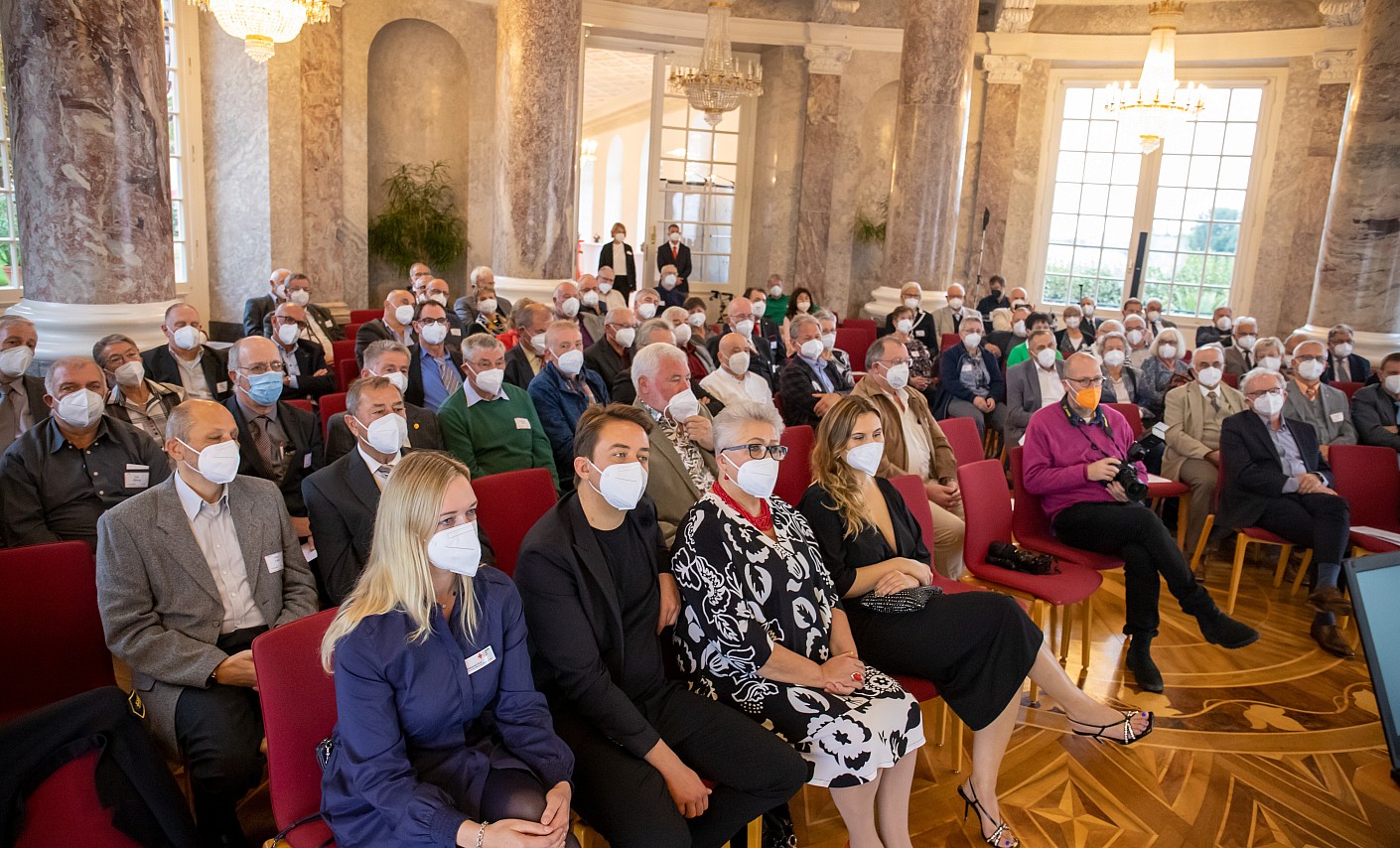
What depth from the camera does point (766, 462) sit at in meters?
3.01

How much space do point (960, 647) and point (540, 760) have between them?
148 centimetres

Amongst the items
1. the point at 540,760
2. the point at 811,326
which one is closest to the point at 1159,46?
the point at 811,326

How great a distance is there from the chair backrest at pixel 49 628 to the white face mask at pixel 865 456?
2313 mm

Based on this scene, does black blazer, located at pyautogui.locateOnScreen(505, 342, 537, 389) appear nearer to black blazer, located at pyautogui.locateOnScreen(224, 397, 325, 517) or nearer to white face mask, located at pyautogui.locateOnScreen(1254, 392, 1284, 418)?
black blazer, located at pyautogui.locateOnScreen(224, 397, 325, 517)

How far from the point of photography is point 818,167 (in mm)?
12320

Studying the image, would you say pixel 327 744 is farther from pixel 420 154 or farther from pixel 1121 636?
pixel 420 154

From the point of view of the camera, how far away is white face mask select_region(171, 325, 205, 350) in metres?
4.97

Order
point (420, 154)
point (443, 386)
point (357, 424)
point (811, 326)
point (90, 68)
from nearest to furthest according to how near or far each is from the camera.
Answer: point (357, 424) < point (90, 68) < point (443, 386) < point (811, 326) < point (420, 154)

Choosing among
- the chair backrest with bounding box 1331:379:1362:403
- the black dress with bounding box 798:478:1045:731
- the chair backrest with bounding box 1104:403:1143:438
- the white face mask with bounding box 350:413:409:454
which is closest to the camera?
the black dress with bounding box 798:478:1045:731

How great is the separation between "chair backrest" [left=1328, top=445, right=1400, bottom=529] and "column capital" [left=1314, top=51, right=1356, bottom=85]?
8.22 metres

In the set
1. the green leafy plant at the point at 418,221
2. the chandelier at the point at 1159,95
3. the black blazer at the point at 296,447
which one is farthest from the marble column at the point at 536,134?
the chandelier at the point at 1159,95

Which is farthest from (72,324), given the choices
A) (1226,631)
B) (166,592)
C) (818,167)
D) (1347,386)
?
(818,167)

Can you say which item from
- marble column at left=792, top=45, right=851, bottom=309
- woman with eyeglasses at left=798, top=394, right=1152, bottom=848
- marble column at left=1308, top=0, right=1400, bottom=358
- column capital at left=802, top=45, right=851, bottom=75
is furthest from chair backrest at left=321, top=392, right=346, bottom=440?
column capital at left=802, top=45, right=851, bottom=75

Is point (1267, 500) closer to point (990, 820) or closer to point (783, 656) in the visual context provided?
point (990, 820)
